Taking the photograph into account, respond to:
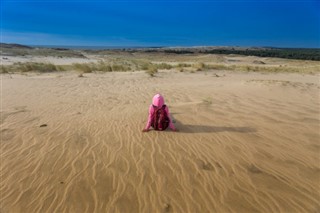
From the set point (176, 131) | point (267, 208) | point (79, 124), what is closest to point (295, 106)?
point (176, 131)

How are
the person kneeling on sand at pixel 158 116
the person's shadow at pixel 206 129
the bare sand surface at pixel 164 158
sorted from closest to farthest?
1. the bare sand surface at pixel 164 158
2. the person kneeling on sand at pixel 158 116
3. the person's shadow at pixel 206 129

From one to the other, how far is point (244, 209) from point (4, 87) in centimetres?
1201

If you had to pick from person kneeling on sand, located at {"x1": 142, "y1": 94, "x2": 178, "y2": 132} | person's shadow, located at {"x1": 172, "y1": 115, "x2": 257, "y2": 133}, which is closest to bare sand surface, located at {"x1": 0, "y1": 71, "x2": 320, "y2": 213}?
person's shadow, located at {"x1": 172, "y1": 115, "x2": 257, "y2": 133}

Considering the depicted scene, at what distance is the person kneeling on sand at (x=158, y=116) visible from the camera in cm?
553

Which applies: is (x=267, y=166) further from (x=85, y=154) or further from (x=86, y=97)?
(x=86, y=97)

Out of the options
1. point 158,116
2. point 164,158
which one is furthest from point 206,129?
point 164,158

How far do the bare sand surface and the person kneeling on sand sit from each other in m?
0.22

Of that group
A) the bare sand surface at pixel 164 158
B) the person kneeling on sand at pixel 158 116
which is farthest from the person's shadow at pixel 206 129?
the person kneeling on sand at pixel 158 116

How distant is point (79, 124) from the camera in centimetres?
661

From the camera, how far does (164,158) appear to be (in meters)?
4.62

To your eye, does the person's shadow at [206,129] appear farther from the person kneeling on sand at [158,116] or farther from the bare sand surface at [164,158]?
the person kneeling on sand at [158,116]

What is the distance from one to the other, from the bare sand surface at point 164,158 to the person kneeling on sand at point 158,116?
223 millimetres

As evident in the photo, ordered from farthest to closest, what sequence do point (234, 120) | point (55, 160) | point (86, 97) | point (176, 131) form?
point (86, 97) → point (234, 120) → point (176, 131) → point (55, 160)

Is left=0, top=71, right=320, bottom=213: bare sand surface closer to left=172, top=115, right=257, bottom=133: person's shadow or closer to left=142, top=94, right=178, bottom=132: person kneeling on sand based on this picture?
left=172, top=115, right=257, bottom=133: person's shadow
